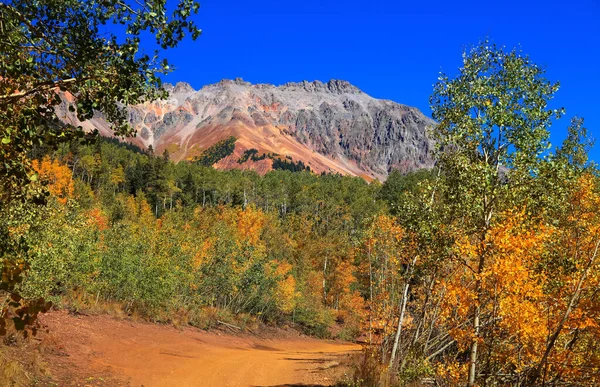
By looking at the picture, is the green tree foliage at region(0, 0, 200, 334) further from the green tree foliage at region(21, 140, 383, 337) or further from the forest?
the green tree foliage at region(21, 140, 383, 337)

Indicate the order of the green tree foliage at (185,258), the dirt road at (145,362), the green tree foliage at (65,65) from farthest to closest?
the green tree foliage at (185,258), the dirt road at (145,362), the green tree foliage at (65,65)

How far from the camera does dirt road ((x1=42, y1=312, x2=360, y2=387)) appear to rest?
13477mm

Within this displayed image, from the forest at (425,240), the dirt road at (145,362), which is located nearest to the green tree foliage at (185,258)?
the forest at (425,240)

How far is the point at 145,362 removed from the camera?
16.1 meters

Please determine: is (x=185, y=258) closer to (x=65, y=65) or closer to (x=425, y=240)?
(x=425, y=240)

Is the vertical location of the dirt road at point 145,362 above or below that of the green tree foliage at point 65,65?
below

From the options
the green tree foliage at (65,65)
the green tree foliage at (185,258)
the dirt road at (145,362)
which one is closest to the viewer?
the green tree foliage at (65,65)

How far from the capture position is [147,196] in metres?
101

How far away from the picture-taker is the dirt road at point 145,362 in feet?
44.2

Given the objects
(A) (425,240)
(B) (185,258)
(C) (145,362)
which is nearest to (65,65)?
(A) (425,240)

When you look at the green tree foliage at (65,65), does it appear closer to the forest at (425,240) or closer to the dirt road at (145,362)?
the forest at (425,240)

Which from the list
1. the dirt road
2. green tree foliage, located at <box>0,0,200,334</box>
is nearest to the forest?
green tree foliage, located at <box>0,0,200,334</box>

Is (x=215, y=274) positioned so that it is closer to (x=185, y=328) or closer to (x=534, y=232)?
(x=185, y=328)

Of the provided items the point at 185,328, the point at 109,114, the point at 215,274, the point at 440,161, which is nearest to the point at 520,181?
the point at 440,161
